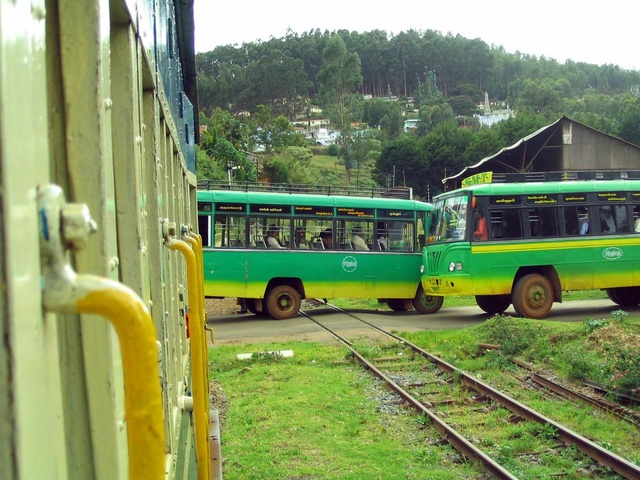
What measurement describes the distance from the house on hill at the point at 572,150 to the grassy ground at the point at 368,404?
24.7 metres

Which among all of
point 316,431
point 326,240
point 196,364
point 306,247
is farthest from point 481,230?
point 196,364

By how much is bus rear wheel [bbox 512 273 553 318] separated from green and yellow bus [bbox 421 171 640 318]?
0.02m

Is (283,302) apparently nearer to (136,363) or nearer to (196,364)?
(196,364)

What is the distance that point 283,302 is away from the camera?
1820cm

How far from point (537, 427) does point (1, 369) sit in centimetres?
795

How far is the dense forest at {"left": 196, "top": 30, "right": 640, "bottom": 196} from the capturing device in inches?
2785

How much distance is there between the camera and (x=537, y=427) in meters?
8.15

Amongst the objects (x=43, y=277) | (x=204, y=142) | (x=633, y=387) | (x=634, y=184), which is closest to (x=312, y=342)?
(x=633, y=387)

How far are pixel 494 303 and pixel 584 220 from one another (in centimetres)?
269

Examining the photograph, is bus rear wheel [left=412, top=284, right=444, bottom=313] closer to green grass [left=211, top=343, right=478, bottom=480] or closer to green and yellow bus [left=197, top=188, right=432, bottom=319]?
green and yellow bus [left=197, top=188, right=432, bottom=319]

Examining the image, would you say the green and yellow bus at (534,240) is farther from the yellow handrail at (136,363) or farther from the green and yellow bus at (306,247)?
the yellow handrail at (136,363)

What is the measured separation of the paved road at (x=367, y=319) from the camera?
15.9 metres

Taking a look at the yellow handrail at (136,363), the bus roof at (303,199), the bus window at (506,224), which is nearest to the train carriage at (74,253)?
the yellow handrail at (136,363)

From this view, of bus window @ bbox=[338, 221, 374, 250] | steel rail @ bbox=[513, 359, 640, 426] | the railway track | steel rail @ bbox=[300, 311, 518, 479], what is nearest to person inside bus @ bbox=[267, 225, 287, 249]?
bus window @ bbox=[338, 221, 374, 250]
